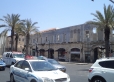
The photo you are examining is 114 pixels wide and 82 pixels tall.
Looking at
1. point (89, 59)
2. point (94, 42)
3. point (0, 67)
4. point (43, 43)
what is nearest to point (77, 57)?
point (89, 59)

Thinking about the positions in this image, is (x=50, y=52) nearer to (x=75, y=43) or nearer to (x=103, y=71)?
(x=75, y=43)

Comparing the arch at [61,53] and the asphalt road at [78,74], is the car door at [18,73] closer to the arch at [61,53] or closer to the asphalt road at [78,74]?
the asphalt road at [78,74]

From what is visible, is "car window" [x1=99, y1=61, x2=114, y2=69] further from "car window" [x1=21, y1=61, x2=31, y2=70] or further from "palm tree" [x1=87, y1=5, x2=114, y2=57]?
"palm tree" [x1=87, y1=5, x2=114, y2=57]

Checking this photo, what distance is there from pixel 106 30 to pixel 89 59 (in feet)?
50.4

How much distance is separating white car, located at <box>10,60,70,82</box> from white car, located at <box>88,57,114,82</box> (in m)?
1.78

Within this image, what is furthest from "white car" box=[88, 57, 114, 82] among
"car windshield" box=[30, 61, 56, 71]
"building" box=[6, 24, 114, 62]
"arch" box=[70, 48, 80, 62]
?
"arch" box=[70, 48, 80, 62]

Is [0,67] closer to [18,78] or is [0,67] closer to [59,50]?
[18,78]

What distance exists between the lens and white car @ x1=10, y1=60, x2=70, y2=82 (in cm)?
853

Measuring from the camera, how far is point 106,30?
100 feet

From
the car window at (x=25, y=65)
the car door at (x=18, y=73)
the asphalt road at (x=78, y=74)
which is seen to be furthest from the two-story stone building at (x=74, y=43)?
the car window at (x=25, y=65)

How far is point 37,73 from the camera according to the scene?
8883mm

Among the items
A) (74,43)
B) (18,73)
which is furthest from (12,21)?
(18,73)

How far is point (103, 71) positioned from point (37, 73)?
133 inches

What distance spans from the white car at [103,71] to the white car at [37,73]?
1.78 metres
